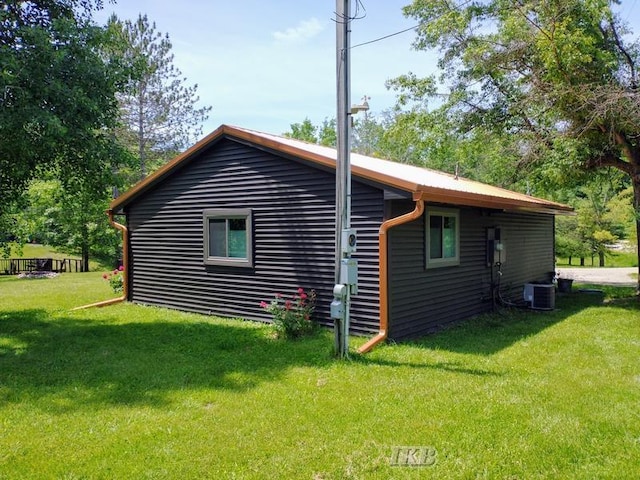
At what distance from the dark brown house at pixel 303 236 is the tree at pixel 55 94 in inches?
74.5

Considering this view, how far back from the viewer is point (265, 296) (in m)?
8.32

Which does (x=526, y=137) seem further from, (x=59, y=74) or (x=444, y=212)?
(x=59, y=74)

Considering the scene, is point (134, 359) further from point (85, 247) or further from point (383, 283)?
point (85, 247)

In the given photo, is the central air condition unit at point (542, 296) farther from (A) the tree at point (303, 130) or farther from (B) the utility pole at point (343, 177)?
(A) the tree at point (303, 130)

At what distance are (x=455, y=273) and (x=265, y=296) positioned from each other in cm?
326

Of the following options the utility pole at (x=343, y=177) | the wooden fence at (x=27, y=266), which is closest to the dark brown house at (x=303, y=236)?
the utility pole at (x=343, y=177)

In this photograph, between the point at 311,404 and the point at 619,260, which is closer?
the point at 311,404

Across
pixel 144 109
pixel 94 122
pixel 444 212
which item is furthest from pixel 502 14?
pixel 144 109

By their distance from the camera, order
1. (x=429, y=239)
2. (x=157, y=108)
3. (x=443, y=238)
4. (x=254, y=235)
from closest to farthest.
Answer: (x=429, y=239) → (x=443, y=238) → (x=254, y=235) → (x=157, y=108)

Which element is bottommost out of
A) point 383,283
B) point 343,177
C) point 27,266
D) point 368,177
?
point 27,266

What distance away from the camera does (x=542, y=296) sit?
1011 cm

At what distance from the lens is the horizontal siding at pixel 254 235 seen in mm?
7109

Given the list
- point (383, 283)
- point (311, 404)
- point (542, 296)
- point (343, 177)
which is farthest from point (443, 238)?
point (311, 404)

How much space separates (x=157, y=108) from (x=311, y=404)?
73.0 feet
